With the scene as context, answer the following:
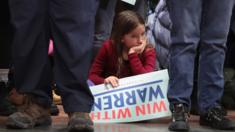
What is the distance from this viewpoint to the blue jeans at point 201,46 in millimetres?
2918

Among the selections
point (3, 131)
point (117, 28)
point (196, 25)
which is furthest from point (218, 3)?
point (3, 131)

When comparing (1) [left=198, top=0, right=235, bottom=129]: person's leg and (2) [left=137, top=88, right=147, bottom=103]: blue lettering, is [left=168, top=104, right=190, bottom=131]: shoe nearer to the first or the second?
(1) [left=198, top=0, right=235, bottom=129]: person's leg

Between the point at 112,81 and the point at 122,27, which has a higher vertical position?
the point at 122,27

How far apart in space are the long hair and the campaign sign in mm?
217

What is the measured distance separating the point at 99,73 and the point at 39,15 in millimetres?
910

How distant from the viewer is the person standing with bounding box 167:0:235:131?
291 centimetres

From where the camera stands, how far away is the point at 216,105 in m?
3.04

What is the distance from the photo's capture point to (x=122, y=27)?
11.7ft

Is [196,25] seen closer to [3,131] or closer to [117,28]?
[117,28]

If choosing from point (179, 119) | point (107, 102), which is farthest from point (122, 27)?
point (179, 119)

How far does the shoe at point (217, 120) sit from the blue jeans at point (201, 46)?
1.4 inches

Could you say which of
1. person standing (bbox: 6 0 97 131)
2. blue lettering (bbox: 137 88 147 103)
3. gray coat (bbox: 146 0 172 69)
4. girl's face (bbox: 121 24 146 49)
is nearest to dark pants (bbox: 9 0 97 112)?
person standing (bbox: 6 0 97 131)

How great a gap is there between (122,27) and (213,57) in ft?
2.49

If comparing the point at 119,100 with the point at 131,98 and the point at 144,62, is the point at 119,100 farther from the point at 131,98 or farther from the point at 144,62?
the point at 144,62
